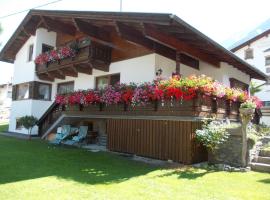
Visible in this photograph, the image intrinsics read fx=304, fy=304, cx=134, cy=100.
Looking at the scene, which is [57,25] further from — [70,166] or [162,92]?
[70,166]

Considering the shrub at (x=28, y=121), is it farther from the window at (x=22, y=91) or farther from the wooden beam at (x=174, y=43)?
the wooden beam at (x=174, y=43)

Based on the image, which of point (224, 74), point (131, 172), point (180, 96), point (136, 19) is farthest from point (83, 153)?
point (224, 74)

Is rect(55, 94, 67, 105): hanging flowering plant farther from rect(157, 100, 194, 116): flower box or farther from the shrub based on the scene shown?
rect(157, 100, 194, 116): flower box

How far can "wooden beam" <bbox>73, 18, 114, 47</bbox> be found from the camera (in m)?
14.5

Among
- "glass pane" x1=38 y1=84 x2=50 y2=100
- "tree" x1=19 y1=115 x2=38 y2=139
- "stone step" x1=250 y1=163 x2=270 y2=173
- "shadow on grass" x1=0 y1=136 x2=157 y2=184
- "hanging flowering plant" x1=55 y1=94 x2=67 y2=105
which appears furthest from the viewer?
"glass pane" x1=38 y1=84 x2=50 y2=100

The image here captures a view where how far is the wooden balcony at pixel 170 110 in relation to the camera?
33.6ft

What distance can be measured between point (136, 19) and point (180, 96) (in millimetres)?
3290

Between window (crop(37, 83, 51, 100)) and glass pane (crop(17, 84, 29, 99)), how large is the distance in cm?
101

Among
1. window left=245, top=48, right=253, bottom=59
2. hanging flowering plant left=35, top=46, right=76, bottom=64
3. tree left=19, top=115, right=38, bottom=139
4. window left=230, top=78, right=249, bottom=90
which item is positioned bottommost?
tree left=19, top=115, right=38, bottom=139

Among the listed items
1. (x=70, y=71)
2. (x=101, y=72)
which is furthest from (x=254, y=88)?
(x=70, y=71)

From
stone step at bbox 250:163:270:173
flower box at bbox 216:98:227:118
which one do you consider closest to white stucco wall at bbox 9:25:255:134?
flower box at bbox 216:98:227:118

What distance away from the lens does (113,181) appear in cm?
768

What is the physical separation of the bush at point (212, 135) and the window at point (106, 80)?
6.65m

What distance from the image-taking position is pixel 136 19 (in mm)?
11086
